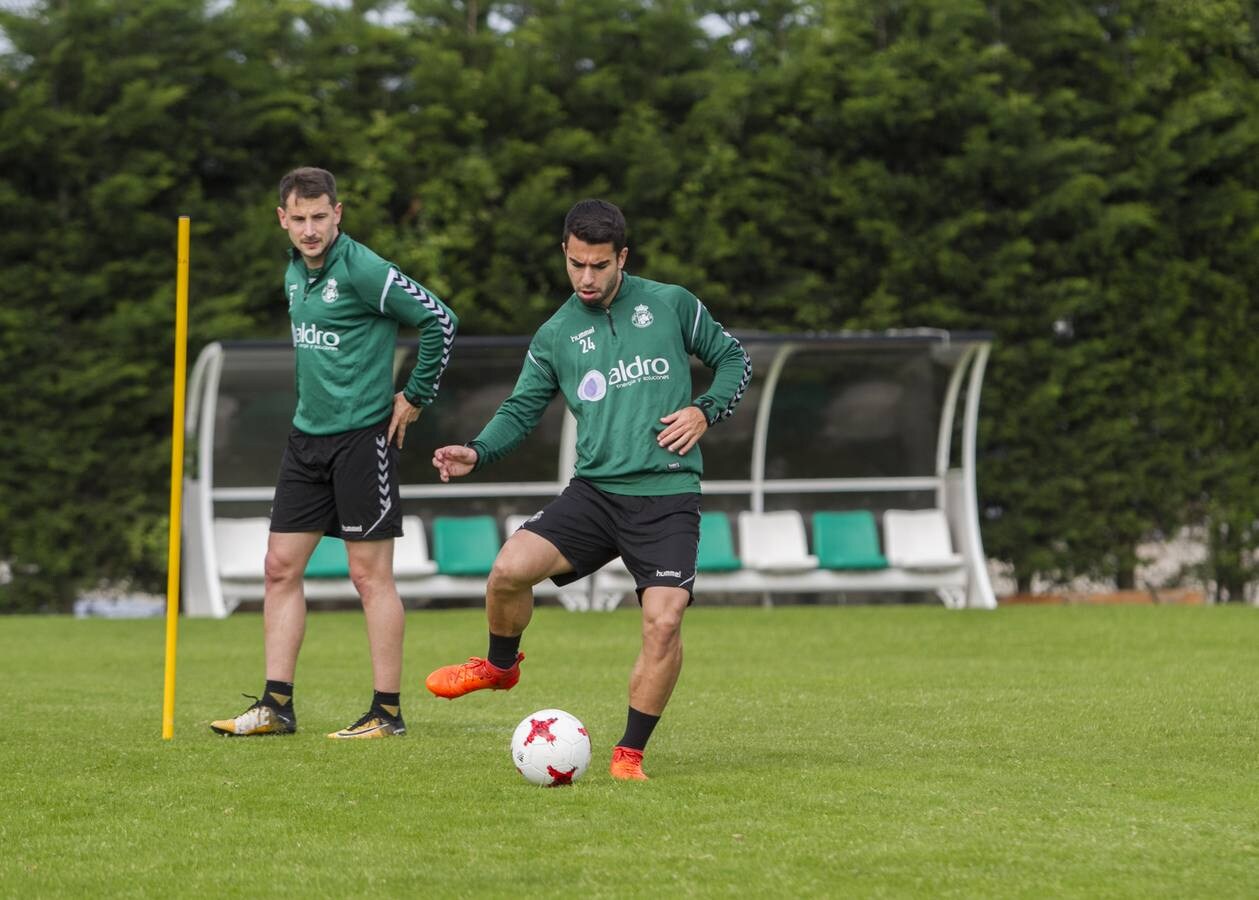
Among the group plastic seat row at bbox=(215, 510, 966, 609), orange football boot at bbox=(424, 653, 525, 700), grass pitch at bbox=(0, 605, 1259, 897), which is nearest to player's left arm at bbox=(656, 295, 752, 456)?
orange football boot at bbox=(424, 653, 525, 700)

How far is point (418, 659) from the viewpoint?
443 inches

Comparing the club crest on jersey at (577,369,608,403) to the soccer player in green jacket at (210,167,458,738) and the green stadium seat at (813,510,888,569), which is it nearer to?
the soccer player in green jacket at (210,167,458,738)

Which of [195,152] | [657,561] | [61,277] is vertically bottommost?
[657,561]

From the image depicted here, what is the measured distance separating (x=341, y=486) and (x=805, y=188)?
10.6m

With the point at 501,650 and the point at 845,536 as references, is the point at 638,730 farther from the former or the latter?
the point at 845,536

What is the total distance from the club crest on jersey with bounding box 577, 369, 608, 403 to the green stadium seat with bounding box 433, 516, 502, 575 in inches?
365

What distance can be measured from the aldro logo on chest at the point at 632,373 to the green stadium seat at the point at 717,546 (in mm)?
9203

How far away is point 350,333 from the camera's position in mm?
7117

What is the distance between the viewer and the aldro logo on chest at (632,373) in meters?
6.14

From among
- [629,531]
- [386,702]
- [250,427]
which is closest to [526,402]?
[629,531]

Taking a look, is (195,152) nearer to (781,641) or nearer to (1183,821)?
(781,641)

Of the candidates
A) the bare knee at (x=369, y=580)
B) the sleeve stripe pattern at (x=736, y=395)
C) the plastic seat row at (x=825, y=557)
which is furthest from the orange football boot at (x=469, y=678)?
the plastic seat row at (x=825, y=557)

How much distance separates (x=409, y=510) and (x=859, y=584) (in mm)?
3978

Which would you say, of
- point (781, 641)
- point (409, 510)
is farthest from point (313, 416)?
point (409, 510)
